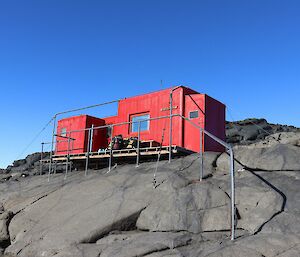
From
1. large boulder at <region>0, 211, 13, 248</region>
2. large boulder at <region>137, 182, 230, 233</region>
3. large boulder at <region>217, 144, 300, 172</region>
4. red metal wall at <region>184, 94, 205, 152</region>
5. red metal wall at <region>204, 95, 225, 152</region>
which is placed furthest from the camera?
red metal wall at <region>204, 95, 225, 152</region>

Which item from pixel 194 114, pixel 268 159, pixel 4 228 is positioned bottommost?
pixel 4 228

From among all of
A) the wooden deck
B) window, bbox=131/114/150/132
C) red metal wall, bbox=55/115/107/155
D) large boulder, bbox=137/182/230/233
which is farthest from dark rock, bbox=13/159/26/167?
large boulder, bbox=137/182/230/233

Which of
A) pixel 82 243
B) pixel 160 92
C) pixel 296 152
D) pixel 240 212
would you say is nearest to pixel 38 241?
pixel 82 243

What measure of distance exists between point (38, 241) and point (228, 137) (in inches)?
1276

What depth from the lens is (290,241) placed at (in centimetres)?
795

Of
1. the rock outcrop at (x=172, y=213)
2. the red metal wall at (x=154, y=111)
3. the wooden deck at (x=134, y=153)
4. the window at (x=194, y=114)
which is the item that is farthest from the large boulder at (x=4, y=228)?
the window at (x=194, y=114)

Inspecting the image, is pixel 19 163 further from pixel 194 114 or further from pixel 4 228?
pixel 4 228

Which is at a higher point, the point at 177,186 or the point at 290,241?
the point at 177,186

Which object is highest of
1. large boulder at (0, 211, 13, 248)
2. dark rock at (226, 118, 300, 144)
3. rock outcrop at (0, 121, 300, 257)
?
dark rock at (226, 118, 300, 144)

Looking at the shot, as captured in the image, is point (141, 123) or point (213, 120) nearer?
point (213, 120)

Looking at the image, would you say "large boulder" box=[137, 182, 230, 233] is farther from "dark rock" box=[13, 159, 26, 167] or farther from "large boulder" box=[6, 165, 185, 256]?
"dark rock" box=[13, 159, 26, 167]

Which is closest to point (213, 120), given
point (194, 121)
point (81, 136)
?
point (194, 121)

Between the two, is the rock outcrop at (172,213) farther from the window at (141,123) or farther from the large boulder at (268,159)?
the window at (141,123)

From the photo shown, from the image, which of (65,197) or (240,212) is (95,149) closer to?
(65,197)
